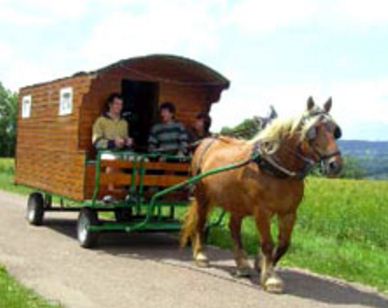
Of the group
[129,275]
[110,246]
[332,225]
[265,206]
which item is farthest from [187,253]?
[332,225]

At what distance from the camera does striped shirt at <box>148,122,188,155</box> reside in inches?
494

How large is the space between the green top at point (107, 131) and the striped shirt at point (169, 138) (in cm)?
52

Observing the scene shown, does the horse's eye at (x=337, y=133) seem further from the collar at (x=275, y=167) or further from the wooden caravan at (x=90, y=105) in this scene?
the wooden caravan at (x=90, y=105)

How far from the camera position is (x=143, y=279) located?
378 inches

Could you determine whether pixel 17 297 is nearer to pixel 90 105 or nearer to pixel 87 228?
pixel 87 228

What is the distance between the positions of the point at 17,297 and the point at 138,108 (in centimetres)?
679

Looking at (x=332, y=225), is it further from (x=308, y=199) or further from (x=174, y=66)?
(x=308, y=199)

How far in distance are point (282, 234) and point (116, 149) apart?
387 cm

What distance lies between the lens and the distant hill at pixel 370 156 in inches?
670

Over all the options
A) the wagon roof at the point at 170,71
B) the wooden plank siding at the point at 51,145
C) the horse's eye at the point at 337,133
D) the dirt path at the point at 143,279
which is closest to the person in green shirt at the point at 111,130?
the wooden plank siding at the point at 51,145

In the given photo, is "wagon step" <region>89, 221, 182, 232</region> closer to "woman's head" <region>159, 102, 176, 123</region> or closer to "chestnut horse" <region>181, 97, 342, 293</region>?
"woman's head" <region>159, 102, 176, 123</region>

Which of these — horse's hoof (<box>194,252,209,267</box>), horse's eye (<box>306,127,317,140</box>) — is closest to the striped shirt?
horse's hoof (<box>194,252,209,267</box>)

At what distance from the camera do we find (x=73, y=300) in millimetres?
8227

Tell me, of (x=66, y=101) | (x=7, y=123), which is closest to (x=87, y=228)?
(x=66, y=101)
